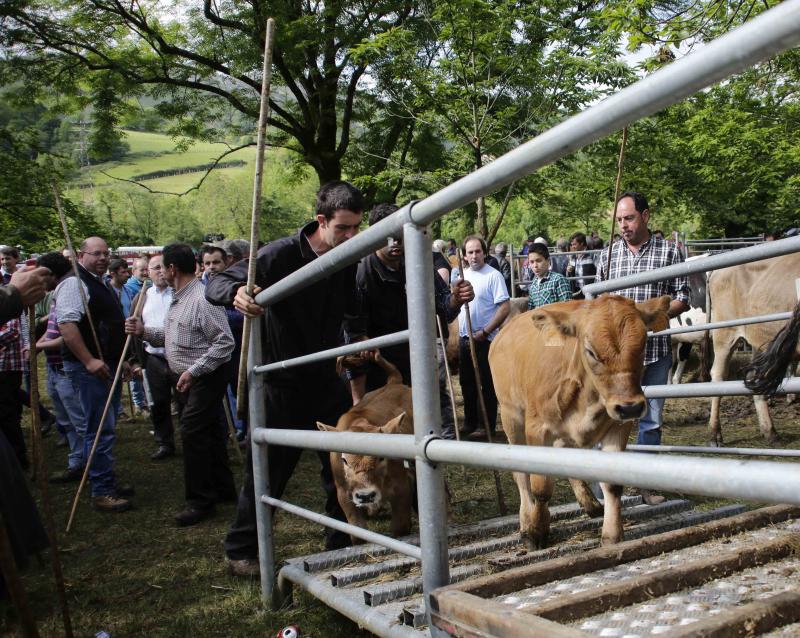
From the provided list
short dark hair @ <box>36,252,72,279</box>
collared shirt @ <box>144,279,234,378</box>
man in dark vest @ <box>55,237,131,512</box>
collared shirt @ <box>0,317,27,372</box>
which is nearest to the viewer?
collared shirt @ <box>144,279,234,378</box>

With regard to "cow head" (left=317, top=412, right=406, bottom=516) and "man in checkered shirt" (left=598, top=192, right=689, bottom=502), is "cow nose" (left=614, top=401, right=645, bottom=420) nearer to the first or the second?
"cow head" (left=317, top=412, right=406, bottom=516)

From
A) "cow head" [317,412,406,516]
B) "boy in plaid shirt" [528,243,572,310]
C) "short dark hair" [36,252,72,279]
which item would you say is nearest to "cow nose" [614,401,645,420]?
"cow head" [317,412,406,516]

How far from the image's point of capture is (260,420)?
3947 mm

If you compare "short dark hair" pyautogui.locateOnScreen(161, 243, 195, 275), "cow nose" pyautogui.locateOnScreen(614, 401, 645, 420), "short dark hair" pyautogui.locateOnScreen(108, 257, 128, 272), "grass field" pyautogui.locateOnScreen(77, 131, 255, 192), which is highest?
"grass field" pyautogui.locateOnScreen(77, 131, 255, 192)

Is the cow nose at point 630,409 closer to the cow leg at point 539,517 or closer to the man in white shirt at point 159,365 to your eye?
the cow leg at point 539,517

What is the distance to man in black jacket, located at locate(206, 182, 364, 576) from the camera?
14.3 ft

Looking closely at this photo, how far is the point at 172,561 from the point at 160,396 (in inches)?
143

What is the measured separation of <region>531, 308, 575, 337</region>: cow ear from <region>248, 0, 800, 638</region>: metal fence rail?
5.46 ft

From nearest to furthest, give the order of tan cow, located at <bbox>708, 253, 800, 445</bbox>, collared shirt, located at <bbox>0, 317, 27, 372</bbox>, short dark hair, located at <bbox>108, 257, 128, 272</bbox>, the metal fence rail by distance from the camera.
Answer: the metal fence rail
collared shirt, located at <bbox>0, 317, 27, 372</bbox>
tan cow, located at <bbox>708, 253, 800, 445</bbox>
short dark hair, located at <bbox>108, 257, 128, 272</bbox>

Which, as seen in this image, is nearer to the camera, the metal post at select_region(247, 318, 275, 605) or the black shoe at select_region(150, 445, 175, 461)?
the metal post at select_region(247, 318, 275, 605)

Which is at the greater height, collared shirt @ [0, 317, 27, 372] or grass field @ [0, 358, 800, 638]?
collared shirt @ [0, 317, 27, 372]

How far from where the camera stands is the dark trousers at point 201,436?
6.23 meters

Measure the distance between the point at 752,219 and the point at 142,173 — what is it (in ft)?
439

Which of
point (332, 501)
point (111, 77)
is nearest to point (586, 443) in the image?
point (332, 501)
